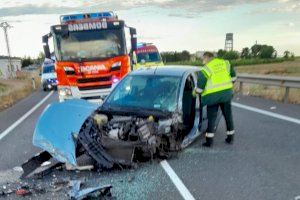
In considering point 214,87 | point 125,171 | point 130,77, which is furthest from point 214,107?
point 125,171

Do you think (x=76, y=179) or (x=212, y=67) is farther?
(x=212, y=67)

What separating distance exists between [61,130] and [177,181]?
1.99 m

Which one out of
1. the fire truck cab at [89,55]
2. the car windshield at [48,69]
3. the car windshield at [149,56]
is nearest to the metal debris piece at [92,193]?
the fire truck cab at [89,55]

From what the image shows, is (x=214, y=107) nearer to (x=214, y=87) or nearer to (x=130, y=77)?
(x=214, y=87)

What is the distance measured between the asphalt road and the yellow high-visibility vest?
1.07 metres

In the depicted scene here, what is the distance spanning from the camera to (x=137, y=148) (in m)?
Answer: 6.84

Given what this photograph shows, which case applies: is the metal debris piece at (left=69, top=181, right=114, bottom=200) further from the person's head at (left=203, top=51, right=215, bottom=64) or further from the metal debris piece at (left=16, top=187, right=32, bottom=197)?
the person's head at (left=203, top=51, right=215, bottom=64)

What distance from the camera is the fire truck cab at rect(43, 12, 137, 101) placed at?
46.5 ft

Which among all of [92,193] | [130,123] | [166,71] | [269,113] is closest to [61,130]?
[130,123]

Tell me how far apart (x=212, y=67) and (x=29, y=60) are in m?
150

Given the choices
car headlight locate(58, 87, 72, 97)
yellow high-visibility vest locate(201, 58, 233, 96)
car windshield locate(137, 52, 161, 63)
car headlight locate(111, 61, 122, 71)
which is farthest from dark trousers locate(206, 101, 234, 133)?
car windshield locate(137, 52, 161, 63)

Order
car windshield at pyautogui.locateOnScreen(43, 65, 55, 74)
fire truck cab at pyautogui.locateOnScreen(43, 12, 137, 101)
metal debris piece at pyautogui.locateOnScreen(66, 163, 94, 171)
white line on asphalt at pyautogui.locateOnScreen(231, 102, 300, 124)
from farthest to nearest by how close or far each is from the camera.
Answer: car windshield at pyautogui.locateOnScreen(43, 65, 55, 74)
fire truck cab at pyautogui.locateOnScreen(43, 12, 137, 101)
white line on asphalt at pyautogui.locateOnScreen(231, 102, 300, 124)
metal debris piece at pyautogui.locateOnScreen(66, 163, 94, 171)

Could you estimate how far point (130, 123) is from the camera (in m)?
7.01

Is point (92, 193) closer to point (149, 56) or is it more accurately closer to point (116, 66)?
point (116, 66)
